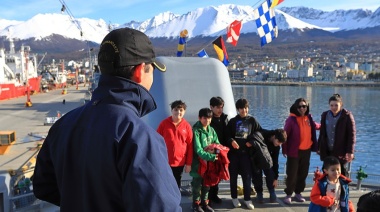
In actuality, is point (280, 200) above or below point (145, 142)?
below

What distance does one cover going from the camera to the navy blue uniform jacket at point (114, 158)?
1191 millimetres

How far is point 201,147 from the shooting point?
15.1 feet

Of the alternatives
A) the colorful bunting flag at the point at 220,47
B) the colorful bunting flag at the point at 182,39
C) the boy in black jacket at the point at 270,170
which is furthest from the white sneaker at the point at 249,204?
the colorful bunting flag at the point at 182,39

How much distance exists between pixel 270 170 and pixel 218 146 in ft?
3.33

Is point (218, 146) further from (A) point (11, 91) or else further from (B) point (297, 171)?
(A) point (11, 91)

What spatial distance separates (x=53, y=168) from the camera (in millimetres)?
1571

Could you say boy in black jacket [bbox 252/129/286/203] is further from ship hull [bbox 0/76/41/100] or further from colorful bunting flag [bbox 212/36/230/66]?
ship hull [bbox 0/76/41/100]

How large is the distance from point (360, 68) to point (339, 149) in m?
168

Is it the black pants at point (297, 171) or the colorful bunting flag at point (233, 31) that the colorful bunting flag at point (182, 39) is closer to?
the colorful bunting flag at point (233, 31)

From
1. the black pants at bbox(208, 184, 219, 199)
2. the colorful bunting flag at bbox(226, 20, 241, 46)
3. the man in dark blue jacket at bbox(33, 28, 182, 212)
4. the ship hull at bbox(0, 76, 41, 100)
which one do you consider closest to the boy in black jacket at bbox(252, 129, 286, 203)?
the black pants at bbox(208, 184, 219, 199)

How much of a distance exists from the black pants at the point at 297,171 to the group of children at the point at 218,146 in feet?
0.66

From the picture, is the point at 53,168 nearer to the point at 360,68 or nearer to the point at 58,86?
the point at 58,86

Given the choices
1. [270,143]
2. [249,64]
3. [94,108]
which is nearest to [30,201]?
[270,143]

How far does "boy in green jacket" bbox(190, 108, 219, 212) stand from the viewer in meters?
4.57
